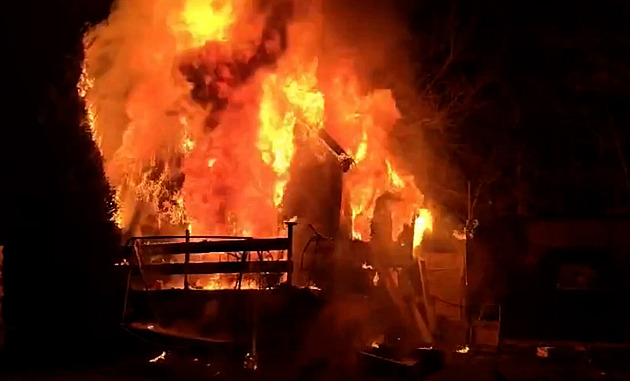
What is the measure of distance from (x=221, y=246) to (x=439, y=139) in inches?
572

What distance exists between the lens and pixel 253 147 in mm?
15930

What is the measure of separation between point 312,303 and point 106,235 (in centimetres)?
735

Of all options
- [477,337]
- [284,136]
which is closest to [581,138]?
[477,337]

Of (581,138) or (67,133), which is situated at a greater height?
(581,138)

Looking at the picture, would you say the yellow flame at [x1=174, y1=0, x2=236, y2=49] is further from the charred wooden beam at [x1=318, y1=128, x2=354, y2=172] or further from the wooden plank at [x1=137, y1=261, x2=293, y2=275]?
the wooden plank at [x1=137, y1=261, x2=293, y2=275]

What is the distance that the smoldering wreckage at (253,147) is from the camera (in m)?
15.1

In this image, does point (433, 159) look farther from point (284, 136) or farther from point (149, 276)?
point (149, 276)

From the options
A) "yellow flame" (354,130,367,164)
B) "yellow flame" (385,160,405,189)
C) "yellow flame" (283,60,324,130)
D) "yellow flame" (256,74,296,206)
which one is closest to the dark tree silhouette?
"yellow flame" (256,74,296,206)

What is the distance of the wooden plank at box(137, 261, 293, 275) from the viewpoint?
42.5ft

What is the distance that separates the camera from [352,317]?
14.0 metres

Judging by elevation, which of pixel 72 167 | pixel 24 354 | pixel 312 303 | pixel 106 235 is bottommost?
pixel 24 354

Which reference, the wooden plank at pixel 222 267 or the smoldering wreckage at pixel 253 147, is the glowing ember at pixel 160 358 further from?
the wooden plank at pixel 222 267

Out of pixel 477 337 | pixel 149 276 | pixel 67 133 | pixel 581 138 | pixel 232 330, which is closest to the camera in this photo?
pixel 232 330

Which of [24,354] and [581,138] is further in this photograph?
[581,138]
